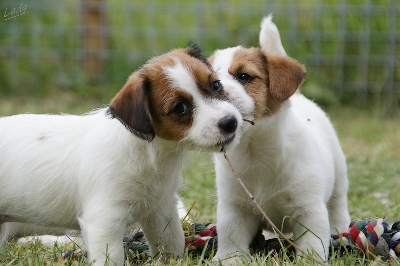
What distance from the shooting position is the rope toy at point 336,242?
3.84 m

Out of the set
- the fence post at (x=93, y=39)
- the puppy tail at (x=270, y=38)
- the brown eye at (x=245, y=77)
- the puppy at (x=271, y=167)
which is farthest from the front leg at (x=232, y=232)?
the fence post at (x=93, y=39)

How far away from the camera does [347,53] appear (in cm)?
907

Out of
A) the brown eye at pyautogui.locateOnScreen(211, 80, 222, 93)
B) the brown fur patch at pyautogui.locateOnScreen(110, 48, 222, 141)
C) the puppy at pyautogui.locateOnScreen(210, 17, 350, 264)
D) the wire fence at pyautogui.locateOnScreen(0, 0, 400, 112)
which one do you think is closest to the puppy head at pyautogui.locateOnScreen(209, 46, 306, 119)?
the puppy at pyautogui.locateOnScreen(210, 17, 350, 264)

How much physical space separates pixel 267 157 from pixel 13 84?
602 cm

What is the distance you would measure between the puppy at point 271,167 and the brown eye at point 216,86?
0.66 ft

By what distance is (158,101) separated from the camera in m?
3.50

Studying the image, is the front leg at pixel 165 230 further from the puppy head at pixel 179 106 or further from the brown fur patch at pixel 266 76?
the brown fur patch at pixel 266 76

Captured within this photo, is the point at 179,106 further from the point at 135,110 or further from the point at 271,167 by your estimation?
the point at 271,167

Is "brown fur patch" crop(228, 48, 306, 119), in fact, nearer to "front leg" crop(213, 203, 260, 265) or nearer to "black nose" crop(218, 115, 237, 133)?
"black nose" crop(218, 115, 237, 133)

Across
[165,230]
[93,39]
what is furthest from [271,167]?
[93,39]

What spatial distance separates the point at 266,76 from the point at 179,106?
2.28 feet

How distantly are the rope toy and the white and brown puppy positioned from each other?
20cm

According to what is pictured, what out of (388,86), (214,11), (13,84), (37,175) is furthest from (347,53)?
(37,175)

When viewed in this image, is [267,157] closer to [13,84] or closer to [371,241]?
A: [371,241]
